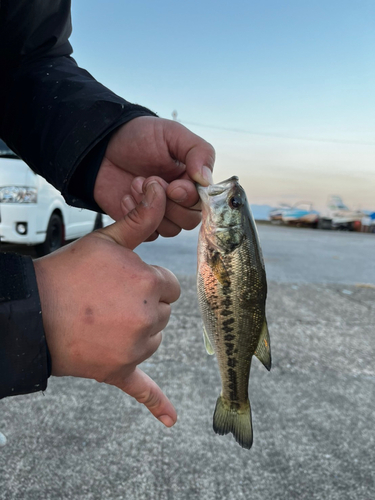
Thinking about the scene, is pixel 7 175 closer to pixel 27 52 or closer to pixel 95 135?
pixel 27 52

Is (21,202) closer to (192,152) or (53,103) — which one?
(53,103)

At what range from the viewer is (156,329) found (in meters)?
1.36

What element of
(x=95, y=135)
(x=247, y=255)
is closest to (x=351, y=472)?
(x=247, y=255)

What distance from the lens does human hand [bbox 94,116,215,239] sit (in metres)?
1.75

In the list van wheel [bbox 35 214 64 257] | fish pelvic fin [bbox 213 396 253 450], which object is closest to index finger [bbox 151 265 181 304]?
fish pelvic fin [bbox 213 396 253 450]

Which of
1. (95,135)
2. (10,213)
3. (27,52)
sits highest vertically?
(27,52)

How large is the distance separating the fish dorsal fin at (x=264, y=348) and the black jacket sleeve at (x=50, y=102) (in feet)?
3.25

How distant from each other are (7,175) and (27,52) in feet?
14.1

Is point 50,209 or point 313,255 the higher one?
point 50,209

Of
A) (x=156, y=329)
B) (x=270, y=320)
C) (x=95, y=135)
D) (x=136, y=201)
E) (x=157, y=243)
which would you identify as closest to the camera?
(x=156, y=329)

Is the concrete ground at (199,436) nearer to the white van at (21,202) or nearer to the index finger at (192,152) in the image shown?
the index finger at (192,152)

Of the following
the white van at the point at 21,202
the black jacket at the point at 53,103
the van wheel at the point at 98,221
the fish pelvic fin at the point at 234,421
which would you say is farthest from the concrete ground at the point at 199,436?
the van wheel at the point at 98,221

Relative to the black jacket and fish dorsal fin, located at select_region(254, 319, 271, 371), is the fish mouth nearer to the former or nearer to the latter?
the black jacket

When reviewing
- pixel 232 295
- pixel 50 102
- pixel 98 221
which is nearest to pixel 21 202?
pixel 98 221
